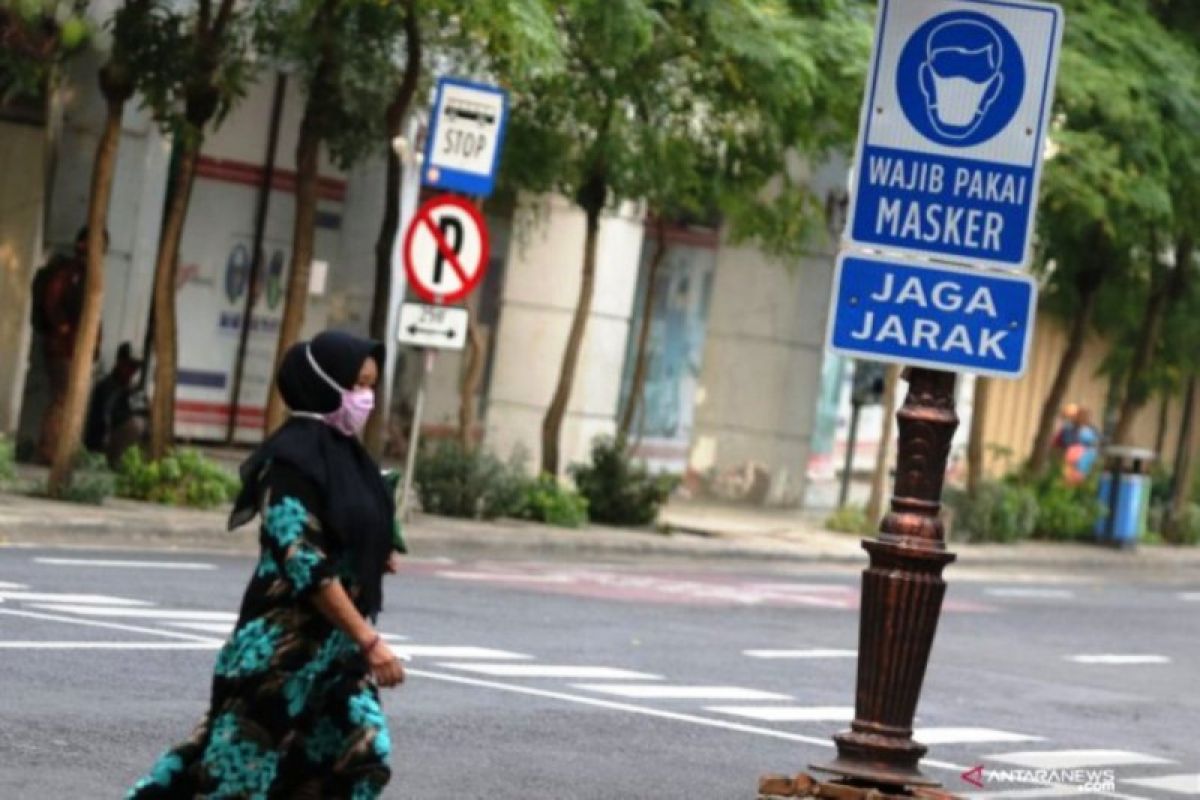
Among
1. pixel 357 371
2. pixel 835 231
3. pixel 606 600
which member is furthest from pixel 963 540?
pixel 357 371

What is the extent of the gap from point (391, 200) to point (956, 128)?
56.1 ft

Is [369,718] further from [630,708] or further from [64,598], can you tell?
[64,598]

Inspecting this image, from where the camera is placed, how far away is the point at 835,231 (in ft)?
131

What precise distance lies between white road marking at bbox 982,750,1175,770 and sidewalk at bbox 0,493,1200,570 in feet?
27.3

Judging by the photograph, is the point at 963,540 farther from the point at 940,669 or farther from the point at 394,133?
the point at 940,669

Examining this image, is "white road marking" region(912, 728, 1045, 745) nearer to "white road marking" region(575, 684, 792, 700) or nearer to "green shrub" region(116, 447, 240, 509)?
"white road marking" region(575, 684, 792, 700)

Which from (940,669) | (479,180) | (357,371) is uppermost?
(479,180)

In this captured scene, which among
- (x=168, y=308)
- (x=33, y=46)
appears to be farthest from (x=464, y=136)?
(x=33, y=46)

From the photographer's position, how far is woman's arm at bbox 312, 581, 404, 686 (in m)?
8.75

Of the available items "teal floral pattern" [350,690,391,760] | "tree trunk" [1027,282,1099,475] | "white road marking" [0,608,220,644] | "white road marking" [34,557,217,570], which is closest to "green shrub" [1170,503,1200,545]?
"tree trunk" [1027,282,1099,475]

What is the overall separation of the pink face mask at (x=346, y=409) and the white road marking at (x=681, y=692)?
8.06 meters

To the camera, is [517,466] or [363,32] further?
[517,466]

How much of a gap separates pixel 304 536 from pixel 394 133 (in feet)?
61.0

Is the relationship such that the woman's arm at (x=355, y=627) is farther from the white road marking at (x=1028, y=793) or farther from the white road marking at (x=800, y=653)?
the white road marking at (x=800, y=653)
